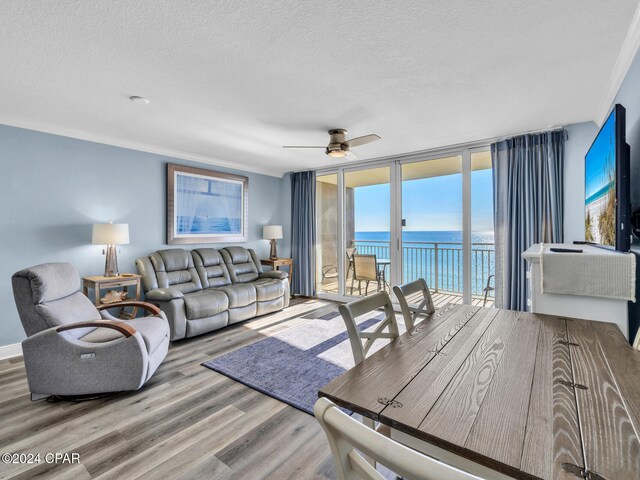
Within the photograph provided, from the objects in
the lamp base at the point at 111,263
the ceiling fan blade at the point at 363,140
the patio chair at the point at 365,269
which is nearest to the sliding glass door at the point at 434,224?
the patio chair at the point at 365,269

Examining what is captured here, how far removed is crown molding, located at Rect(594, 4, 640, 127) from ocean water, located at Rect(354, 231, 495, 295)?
210 cm

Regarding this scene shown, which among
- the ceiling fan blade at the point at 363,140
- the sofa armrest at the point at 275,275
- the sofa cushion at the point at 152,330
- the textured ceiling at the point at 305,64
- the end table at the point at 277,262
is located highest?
the textured ceiling at the point at 305,64

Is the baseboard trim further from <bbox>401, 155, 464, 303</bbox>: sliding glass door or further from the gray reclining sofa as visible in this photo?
<bbox>401, 155, 464, 303</bbox>: sliding glass door

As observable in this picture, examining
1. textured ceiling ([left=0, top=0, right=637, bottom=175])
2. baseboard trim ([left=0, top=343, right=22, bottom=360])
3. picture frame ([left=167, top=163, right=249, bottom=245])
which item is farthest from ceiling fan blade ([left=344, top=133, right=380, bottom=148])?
baseboard trim ([left=0, top=343, right=22, bottom=360])

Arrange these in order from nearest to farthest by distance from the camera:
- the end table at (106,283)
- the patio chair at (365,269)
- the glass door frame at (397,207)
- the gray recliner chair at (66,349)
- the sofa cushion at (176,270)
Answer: the gray recliner chair at (66,349) < the end table at (106,283) < the sofa cushion at (176,270) < the glass door frame at (397,207) < the patio chair at (365,269)

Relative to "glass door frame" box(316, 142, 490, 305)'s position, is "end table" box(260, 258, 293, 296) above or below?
below

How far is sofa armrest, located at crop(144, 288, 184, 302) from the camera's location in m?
3.60

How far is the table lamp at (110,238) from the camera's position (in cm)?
350

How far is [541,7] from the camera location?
5.43 feet

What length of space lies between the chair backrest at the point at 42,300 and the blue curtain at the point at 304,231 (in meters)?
3.79

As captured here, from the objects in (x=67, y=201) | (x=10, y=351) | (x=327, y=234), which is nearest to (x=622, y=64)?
(x=327, y=234)

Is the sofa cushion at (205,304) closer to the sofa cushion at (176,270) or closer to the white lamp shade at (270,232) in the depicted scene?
the sofa cushion at (176,270)

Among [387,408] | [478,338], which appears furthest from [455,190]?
[387,408]

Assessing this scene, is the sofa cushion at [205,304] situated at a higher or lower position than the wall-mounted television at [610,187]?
lower
